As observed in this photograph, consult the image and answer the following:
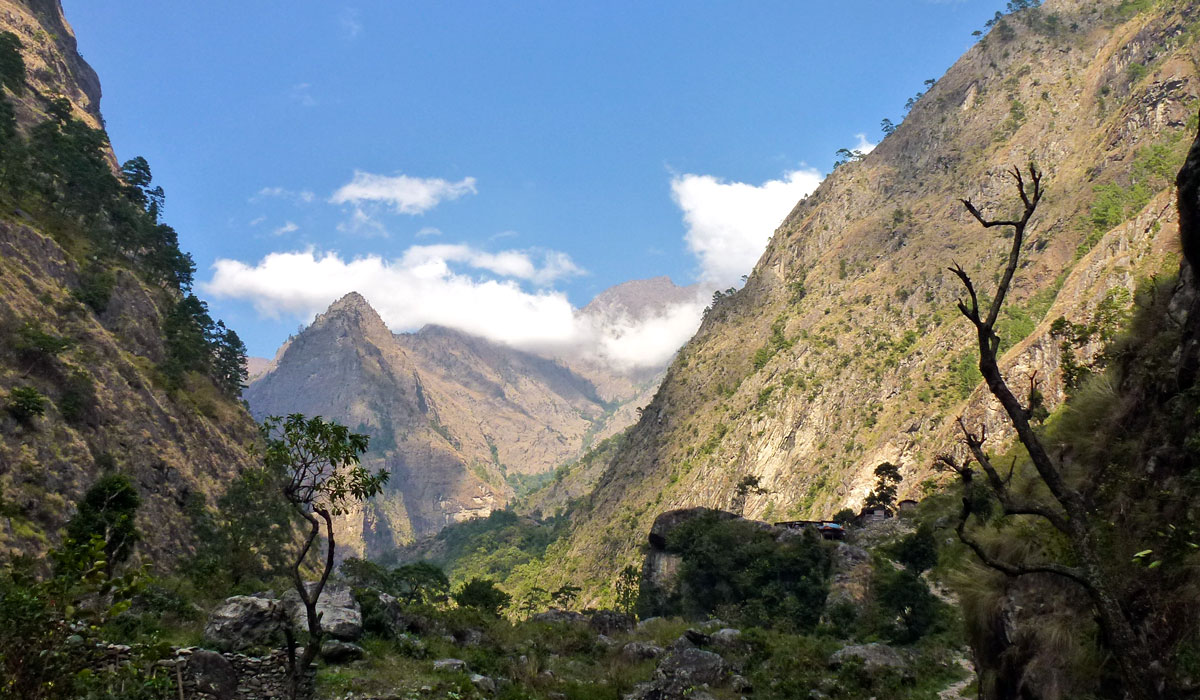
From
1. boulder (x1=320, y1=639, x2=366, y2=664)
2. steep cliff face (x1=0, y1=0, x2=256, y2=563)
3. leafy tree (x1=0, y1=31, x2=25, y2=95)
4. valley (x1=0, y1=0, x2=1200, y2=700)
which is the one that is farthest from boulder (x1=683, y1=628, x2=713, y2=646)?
leafy tree (x1=0, y1=31, x2=25, y2=95)

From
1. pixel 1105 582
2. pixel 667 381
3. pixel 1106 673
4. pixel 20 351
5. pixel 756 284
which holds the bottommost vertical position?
pixel 1106 673

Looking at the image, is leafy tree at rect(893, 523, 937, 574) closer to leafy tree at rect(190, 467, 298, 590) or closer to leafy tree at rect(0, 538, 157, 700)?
leafy tree at rect(0, 538, 157, 700)

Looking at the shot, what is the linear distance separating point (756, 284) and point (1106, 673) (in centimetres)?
16423

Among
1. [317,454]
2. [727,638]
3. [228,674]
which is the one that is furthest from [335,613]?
[727,638]

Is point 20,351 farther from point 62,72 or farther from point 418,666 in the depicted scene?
point 62,72

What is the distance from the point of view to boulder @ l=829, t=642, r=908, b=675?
73.4 feet

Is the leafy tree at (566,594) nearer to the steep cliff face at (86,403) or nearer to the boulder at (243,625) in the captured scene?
the steep cliff face at (86,403)

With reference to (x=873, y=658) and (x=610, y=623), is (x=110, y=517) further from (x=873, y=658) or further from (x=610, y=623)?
(x=873, y=658)

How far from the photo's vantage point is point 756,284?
168 meters

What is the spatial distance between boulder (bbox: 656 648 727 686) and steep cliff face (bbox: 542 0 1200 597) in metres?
53.4

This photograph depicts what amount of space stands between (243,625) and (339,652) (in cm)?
300

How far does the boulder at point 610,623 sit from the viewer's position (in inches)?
1455

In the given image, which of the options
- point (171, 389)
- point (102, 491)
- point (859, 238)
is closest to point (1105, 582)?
point (102, 491)

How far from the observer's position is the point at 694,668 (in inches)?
923
